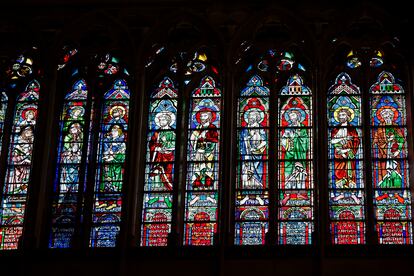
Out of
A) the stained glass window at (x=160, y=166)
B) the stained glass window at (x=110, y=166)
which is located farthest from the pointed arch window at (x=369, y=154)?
the stained glass window at (x=110, y=166)

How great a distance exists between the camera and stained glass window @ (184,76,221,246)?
13.8 meters

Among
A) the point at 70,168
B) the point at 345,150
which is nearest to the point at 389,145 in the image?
the point at 345,150

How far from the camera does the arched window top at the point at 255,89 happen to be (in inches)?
575

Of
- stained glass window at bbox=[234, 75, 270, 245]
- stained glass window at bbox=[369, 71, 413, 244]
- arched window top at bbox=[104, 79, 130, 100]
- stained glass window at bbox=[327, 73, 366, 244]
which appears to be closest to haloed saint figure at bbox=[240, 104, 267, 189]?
stained glass window at bbox=[234, 75, 270, 245]

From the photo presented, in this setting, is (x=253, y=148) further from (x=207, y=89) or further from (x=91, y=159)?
(x=91, y=159)

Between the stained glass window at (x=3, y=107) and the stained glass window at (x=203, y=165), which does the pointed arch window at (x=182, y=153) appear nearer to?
the stained glass window at (x=203, y=165)

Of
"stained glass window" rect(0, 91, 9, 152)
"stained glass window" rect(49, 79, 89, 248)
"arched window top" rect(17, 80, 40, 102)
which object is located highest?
"arched window top" rect(17, 80, 40, 102)

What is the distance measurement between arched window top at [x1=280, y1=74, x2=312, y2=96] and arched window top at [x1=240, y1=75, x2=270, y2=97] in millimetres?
242

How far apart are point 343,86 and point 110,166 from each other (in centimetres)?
343

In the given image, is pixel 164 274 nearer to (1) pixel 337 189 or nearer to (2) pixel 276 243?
(2) pixel 276 243

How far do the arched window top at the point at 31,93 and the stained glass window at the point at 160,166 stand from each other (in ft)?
5.53

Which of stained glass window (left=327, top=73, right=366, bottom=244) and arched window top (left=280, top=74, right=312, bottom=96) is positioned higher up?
arched window top (left=280, top=74, right=312, bottom=96)

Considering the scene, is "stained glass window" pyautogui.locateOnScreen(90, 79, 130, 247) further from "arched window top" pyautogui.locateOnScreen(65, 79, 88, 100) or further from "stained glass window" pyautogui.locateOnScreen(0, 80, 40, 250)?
"stained glass window" pyautogui.locateOnScreen(0, 80, 40, 250)

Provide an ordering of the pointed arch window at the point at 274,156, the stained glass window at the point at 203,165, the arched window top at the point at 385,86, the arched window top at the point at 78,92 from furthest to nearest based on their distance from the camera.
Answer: the arched window top at the point at 78,92 < the arched window top at the point at 385,86 < the stained glass window at the point at 203,165 < the pointed arch window at the point at 274,156
